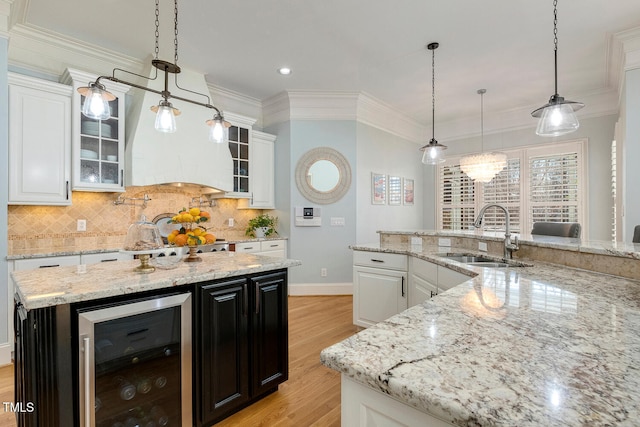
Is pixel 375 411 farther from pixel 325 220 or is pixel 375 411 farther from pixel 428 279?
pixel 325 220

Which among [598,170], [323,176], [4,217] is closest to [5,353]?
[4,217]

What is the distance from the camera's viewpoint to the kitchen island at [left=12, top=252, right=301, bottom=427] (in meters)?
1.30

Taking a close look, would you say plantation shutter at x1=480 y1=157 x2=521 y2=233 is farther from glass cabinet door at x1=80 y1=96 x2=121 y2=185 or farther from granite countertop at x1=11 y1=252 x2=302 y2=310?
glass cabinet door at x1=80 y1=96 x2=121 y2=185

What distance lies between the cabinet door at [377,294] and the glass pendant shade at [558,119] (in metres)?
1.57

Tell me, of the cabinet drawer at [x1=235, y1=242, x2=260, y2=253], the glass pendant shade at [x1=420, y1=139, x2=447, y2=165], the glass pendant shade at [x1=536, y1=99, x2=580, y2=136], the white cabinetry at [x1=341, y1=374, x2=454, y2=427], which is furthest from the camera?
the cabinet drawer at [x1=235, y1=242, x2=260, y2=253]

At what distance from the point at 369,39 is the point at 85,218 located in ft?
11.8

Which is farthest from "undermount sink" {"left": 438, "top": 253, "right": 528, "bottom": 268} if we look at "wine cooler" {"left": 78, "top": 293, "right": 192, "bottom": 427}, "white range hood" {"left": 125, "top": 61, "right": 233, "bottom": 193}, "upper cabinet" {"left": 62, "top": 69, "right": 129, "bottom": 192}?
"upper cabinet" {"left": 62, "top": 69, "right": 129, "bottom": 192}

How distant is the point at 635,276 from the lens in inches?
62.1

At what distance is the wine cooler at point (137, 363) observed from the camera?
137 centimetres

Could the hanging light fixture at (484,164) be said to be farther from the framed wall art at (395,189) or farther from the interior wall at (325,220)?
the interior wall at (325,220)

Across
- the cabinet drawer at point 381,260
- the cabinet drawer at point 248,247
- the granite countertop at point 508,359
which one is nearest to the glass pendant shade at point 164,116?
the granite countertop at point 508,359

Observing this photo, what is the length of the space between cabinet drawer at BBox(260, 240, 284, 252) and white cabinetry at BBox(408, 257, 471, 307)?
2257 mm

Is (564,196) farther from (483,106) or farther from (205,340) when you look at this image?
(205,340)

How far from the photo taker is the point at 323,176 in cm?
475
